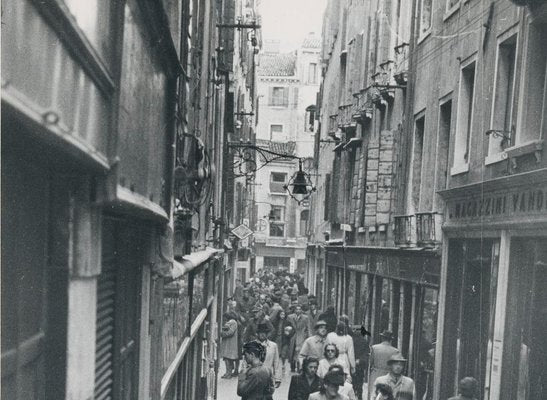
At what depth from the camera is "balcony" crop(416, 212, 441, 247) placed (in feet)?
49.3

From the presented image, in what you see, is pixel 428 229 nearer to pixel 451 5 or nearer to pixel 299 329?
pixel 451 5

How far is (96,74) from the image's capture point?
12.8 ft

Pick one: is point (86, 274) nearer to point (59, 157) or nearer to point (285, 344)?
point (59, 157)

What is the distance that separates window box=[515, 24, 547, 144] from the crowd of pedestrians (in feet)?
10.8

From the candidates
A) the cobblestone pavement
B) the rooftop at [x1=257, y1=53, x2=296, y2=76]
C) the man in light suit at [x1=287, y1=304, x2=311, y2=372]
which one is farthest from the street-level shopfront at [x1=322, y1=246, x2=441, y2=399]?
the rooftop at [x1=257, y1=53, x2=296, y2=76]

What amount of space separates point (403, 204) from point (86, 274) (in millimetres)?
14446

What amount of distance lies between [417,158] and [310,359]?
7738mm

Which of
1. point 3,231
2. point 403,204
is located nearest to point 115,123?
point 3,231

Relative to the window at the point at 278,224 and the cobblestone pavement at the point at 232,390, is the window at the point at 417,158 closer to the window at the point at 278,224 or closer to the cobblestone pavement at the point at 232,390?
the cobblestone pavement at the point at 232,390

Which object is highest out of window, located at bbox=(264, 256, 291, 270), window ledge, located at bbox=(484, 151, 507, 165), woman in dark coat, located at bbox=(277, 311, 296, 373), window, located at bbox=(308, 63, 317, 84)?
window, located at bbox=(308, 63, 317, 84)

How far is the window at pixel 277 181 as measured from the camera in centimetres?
6888

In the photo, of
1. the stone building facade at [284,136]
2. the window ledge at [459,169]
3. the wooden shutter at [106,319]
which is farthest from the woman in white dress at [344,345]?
the stone building facade at [284,136]

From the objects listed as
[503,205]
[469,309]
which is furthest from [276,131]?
[503,205]

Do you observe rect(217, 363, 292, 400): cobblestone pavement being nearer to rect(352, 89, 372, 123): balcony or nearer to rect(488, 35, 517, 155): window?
rect(488, 35, 517, 155): window
